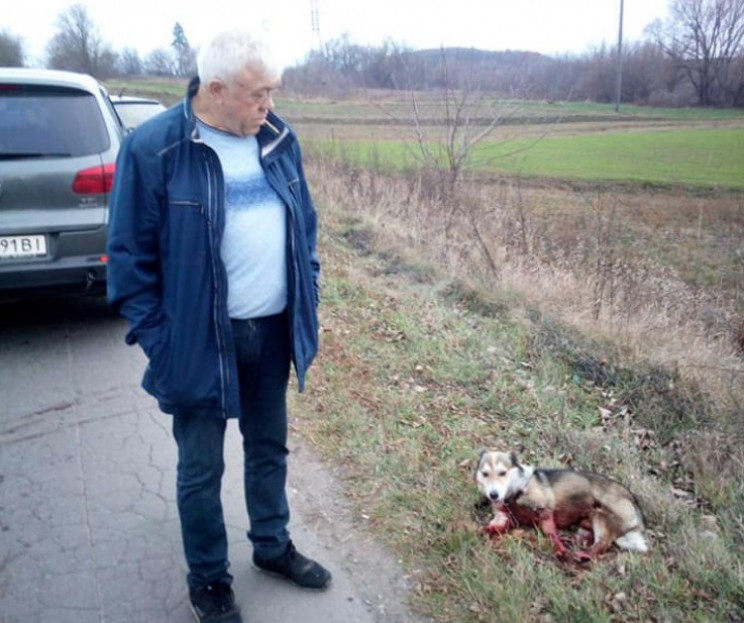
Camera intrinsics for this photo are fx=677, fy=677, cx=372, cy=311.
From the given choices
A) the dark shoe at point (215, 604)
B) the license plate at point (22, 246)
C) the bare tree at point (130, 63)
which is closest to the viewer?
the dark shoe at point (215, 604)

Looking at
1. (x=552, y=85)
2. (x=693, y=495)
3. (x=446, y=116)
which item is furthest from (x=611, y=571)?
(x=552, y=85)

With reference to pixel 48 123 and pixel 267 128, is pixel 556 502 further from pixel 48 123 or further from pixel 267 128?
pixel 48 123

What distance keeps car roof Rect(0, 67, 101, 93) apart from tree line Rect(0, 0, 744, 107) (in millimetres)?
1019

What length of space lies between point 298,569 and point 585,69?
1945cm

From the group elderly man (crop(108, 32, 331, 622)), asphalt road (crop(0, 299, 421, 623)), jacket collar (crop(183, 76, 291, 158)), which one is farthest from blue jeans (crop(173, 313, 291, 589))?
jacket collar (crop(183, 76, 291, 158))

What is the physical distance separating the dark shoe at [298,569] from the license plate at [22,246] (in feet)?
10.0

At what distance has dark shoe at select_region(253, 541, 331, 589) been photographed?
8.80 feet

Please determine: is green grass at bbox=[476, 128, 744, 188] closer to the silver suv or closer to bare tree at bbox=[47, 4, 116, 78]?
the silver suv

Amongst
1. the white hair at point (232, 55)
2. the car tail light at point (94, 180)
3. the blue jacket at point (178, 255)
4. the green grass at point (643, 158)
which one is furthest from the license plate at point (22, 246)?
the green grass at point (643, 158)

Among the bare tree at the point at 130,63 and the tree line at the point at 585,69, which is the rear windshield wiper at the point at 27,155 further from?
the bare tree at the point at 130,63

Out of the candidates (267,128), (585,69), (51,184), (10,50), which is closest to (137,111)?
(51,184)

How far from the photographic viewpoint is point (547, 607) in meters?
2.55

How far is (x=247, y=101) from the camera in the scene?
214 cm

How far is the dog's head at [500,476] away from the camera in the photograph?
3.05 meters
